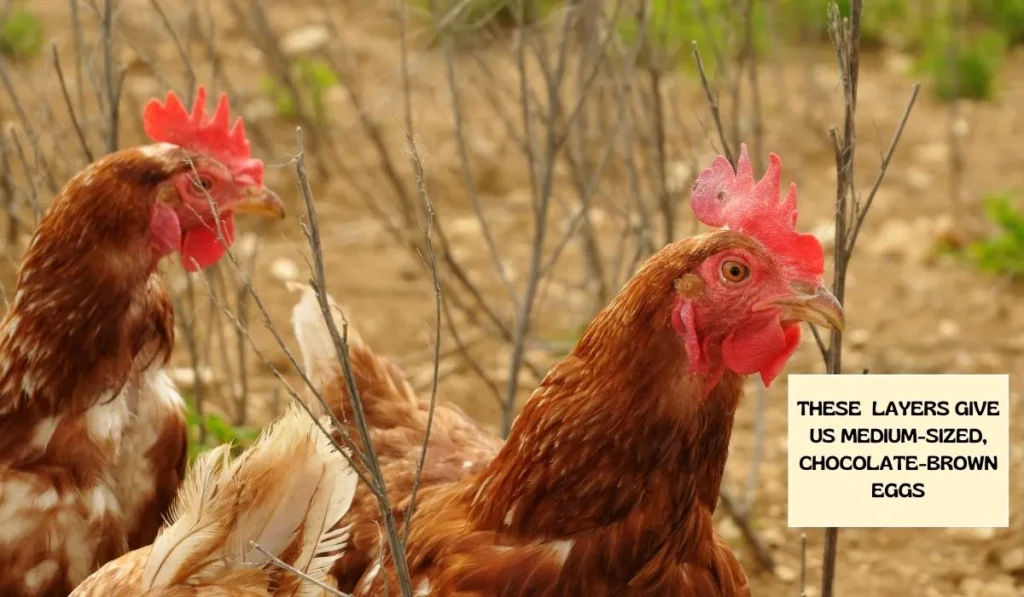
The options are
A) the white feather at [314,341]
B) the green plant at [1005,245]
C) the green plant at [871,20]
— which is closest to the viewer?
the white feather at [314,341]

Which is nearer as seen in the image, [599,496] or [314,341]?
[599,496]

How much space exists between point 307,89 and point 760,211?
15.7ft

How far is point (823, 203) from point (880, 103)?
1.27 meters

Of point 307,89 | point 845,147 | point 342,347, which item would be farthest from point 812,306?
point 307,89

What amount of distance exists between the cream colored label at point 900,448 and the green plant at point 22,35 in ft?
17.1

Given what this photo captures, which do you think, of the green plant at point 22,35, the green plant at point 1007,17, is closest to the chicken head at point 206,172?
the green plant at point 22,35

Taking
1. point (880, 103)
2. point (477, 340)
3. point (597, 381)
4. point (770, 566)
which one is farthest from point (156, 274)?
point (880, 103)

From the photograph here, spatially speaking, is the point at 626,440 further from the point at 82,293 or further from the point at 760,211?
the point at 82,293

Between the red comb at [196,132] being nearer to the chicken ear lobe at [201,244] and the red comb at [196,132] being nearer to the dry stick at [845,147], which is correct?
the chicken ear lobe at [201,244]

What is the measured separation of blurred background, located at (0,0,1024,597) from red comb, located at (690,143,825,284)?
596 millimetres

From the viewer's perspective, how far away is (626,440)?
6.69ft

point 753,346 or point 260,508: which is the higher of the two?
point 753,346

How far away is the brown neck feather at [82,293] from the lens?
8.16ft

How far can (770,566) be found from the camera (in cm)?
362
